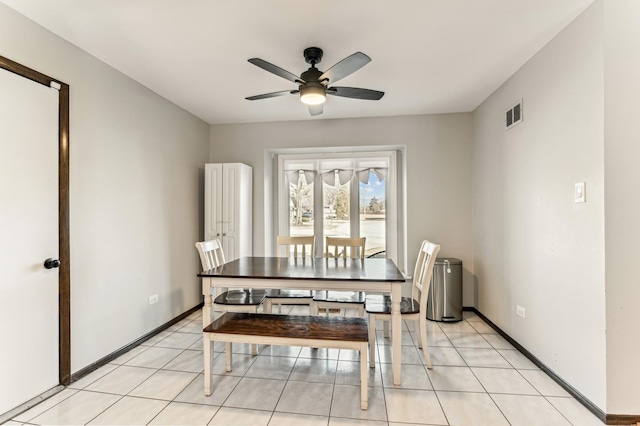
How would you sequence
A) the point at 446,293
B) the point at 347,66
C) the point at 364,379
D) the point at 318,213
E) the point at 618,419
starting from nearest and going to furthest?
the point at 618,419 < the point at 364,379 < the point at 347,66 < the point at 446,293 < the point at 318,213

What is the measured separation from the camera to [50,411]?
195 cm

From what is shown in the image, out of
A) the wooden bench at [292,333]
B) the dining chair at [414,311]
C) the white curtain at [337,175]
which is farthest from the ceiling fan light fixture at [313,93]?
the white curtain at [337,175]

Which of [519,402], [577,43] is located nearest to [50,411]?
[519,402]

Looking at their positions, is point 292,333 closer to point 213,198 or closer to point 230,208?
point 230,208

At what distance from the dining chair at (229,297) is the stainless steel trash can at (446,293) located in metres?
1.99

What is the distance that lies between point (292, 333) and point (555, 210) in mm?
2131

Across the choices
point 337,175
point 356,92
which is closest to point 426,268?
point 356,92

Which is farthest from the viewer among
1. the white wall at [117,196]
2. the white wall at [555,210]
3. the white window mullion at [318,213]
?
the white window mullion at [318,213]

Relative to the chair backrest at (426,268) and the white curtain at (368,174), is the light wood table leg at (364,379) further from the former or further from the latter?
the white curtain at (368,174)

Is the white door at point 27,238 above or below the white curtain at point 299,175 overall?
below

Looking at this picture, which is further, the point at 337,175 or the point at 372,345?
the point at 337,175

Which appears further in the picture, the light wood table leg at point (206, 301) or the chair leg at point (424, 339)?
the chair leg at point (424, 339)

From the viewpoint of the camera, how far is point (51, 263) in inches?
83.7

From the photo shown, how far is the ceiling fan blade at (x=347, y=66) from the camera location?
77.7 inches
